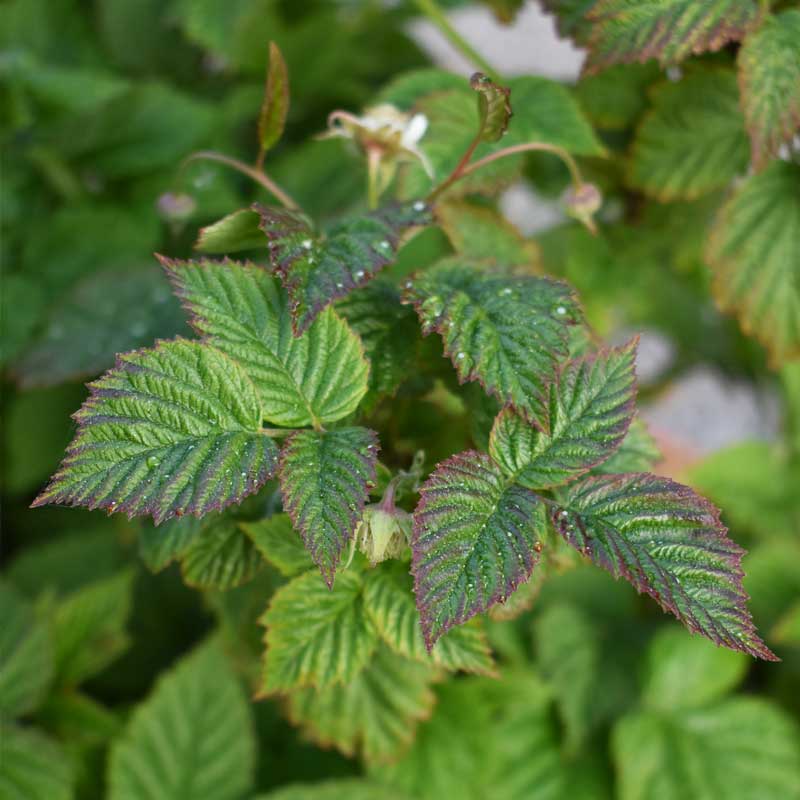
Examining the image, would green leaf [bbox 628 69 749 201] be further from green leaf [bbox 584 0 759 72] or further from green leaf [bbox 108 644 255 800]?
green leaf [bbox 108 644 255 800]

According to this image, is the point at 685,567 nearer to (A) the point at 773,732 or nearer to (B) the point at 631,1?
(B) the point at 631,1

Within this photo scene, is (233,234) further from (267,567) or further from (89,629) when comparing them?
(89,629)

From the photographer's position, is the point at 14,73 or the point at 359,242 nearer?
the point at 359,242

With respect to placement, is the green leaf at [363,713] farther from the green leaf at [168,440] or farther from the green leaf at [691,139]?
the green leaf at [691,139]

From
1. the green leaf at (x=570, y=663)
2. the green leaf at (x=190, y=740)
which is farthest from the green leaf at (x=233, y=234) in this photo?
the green leaf at (x=570, y=663)

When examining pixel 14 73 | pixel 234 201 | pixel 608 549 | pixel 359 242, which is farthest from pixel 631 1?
pixel 14 73

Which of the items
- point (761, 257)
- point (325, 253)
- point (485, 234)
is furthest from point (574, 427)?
point (761, 257)
